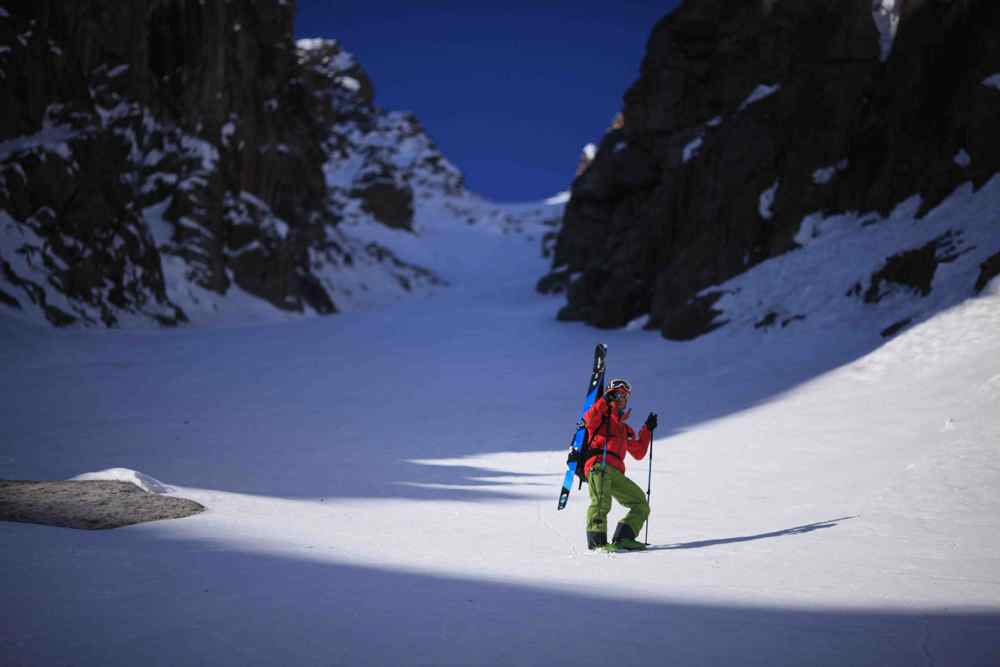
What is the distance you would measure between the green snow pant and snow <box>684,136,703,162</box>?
25.3 metres

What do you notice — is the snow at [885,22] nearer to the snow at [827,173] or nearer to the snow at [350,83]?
the snow at [827,173]

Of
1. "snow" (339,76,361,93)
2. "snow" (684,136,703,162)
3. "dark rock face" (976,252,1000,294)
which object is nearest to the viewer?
"dark rock face" (976,252,1000,294)

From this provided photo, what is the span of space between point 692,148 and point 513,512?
25.5m

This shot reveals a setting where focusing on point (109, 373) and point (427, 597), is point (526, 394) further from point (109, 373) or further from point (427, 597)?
point (427, 597)

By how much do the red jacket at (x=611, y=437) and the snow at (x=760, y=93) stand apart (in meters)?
23.2

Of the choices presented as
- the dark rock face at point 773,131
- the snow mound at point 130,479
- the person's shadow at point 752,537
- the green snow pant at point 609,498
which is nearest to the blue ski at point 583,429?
the green snow pant at point 609,498

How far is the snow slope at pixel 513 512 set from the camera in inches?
145

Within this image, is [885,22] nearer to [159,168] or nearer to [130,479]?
[130,479]

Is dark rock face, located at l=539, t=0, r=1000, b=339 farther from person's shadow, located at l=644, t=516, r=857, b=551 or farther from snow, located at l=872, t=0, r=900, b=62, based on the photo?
person's shadow, located at l=644, t=516, r=857, b=551

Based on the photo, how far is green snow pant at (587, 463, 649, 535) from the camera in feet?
19.5

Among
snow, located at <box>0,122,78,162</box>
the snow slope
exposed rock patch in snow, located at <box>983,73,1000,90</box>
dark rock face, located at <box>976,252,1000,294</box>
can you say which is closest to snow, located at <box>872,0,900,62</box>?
exposed rock patch in snow, located at <box>983,73,1000,90</box>

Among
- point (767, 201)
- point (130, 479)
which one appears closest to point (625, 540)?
point (130, 479)

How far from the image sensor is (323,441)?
1074 cm

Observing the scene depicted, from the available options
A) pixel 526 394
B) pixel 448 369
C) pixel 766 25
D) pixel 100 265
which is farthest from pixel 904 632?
pixel 766 25
